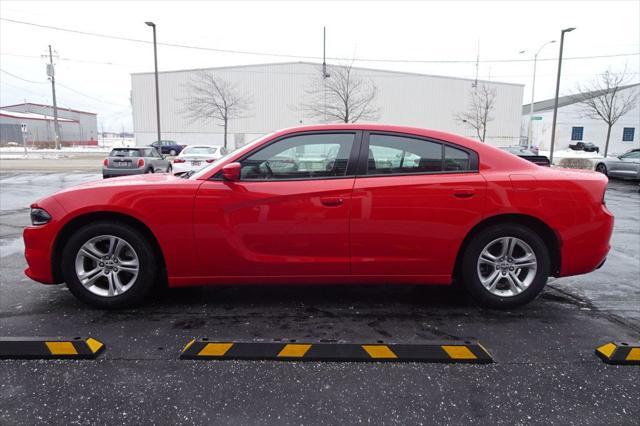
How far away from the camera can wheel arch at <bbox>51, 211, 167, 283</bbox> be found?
366cm

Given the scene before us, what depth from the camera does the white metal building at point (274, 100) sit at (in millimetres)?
44031

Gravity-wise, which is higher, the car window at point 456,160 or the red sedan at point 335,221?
the car window at point 456,160

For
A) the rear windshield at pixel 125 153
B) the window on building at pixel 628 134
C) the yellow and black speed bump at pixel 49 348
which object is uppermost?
the window on building at pixel 628 134

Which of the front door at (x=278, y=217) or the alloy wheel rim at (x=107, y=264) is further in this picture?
the alloy wheel rim at (x=107, y=264)

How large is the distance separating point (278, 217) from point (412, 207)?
106 cm

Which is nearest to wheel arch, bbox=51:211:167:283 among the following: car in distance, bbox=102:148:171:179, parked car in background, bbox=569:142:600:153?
car in distance, bbox=102:148:171:179

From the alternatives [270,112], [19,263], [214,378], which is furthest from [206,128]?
[214,378]

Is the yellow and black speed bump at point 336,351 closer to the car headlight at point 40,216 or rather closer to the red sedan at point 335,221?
the red sedan at point 335,221

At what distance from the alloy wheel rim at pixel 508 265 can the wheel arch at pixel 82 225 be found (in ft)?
8.79

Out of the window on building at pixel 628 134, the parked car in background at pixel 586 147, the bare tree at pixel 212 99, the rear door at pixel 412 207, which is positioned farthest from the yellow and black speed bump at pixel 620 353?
the window on building at pixel 628 134

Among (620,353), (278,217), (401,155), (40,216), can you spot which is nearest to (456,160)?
(401,155)

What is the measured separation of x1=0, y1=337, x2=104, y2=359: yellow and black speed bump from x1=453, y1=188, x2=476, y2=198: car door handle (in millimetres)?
2818

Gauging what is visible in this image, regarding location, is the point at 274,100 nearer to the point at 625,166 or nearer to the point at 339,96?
the point at 339,96

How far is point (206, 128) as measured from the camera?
4500cm
